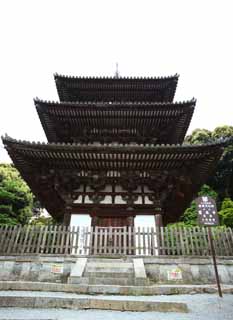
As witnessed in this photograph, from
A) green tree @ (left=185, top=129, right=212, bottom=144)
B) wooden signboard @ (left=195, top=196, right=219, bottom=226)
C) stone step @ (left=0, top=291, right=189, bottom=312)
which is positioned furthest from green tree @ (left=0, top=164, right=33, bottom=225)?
green tree @ (left=185, top=129, right=212, bottom=144)

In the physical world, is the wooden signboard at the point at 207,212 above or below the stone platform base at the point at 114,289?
above

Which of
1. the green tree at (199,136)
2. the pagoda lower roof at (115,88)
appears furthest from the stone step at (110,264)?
the green tree at (199,136)

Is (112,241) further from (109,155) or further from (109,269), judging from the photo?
(109,155)

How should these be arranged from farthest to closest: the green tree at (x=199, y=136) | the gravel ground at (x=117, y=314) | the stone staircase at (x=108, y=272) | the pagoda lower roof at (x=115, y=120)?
the green tree at (x=199, y=136) → the pagoda lower roof at (x=115, y=120) → the stone staircase at (x=108, y=272) → the gravel ground at (x=117, y=314)

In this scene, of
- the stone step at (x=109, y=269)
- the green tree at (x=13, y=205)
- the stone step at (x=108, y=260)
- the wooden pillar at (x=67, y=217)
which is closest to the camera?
the stone step at (x=109, y=269)

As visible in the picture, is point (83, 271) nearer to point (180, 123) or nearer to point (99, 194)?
point (99, 194)

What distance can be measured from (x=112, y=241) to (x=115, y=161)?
10.5 ft

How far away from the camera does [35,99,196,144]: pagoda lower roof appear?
12.2 metres

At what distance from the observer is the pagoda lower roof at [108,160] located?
9742mm

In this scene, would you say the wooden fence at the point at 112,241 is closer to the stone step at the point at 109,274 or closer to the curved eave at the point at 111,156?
the stone step at the point at 109,274

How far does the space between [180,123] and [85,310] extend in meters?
10.5

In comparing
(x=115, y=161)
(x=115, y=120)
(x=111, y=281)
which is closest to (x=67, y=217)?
(x=115, y=161)

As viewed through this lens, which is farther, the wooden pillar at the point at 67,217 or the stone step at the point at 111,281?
the wooden pillar at the point at 67,217

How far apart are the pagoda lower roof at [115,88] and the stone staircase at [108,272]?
10026 mm
